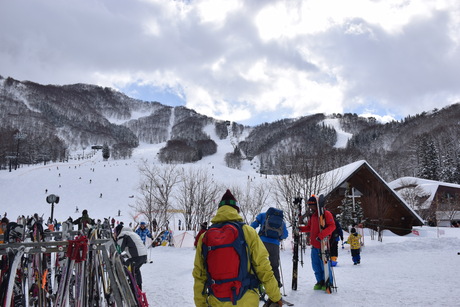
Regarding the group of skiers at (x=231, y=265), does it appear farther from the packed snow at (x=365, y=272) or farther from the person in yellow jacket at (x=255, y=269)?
the packed snow at (x=365, y=272)

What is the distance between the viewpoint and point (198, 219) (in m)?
28.5

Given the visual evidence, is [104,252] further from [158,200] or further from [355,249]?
[158,200]

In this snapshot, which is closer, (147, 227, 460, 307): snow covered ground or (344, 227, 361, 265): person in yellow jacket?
(147, 227, 460, 307): snow covered ground

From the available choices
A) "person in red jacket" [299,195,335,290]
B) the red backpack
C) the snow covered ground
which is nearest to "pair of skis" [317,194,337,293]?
"person in red jacket" [299,195,335,290]

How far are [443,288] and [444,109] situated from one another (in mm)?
189777

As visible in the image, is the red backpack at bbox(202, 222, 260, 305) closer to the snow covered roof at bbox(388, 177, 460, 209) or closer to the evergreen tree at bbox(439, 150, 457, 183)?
the snow covered roof at bbox(388, 177, 460, 209)

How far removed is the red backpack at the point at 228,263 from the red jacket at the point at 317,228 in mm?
3912

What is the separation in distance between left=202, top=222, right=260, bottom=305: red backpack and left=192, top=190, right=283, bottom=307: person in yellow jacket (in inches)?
2.5

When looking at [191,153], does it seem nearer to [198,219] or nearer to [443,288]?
[198,219]

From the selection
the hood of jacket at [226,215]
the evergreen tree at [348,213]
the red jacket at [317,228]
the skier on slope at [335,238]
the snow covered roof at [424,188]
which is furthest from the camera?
the snow covered roof at [424,188]

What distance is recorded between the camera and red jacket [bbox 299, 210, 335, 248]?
6.63 m

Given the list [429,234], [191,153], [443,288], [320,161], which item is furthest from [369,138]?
[443,288]

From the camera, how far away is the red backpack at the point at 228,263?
3.07m

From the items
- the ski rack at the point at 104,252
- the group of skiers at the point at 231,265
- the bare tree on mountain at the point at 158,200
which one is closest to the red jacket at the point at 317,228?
the group of skiers at the point at 231,265
